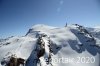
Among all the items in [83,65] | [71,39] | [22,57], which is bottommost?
[83,65]

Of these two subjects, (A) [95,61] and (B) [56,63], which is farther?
(A) [95,61]

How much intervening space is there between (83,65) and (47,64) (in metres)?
29.1

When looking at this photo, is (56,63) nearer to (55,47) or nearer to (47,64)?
(47,64)

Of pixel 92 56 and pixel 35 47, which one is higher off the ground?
pixel 35 47

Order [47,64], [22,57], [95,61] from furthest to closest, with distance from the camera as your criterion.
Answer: [95,61], [22,57], [47,64]

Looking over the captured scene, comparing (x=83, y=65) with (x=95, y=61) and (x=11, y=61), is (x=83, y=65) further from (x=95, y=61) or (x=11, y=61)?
(x=11, y=61)

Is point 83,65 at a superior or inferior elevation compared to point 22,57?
inferior

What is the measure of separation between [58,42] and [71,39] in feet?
49.2

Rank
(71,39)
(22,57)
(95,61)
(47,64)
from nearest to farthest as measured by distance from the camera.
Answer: (47,64) → (22,57) → (95,61) → (71,39)

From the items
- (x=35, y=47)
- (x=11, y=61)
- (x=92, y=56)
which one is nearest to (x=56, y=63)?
(x=35, y=47)

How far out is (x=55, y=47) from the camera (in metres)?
124

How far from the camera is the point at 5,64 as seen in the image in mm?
94312

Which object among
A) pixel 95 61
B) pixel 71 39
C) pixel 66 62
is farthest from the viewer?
pixel 71 39

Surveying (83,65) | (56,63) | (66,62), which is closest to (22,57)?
(56,63)
